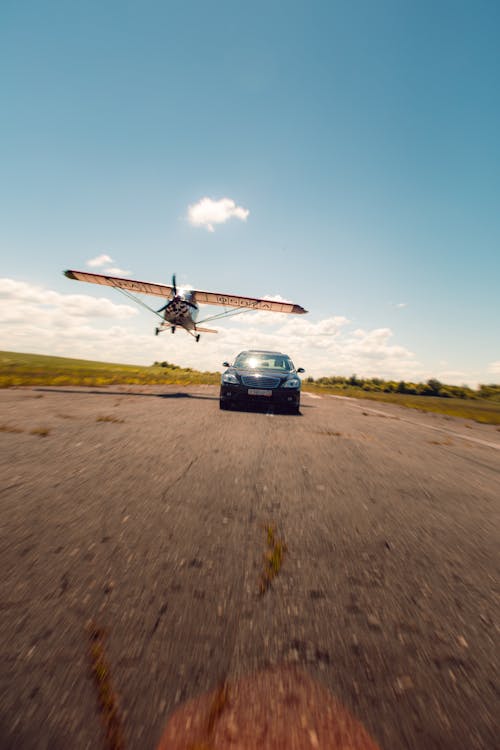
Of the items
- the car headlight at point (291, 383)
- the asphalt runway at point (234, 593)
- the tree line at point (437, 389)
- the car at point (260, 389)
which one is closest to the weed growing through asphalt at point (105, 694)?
the asphalt runway at point (234, 593)

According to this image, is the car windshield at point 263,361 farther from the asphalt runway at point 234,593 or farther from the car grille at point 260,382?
the asphalt runway at point 234,593

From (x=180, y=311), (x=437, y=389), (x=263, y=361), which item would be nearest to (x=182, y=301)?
(x=180, y=311)

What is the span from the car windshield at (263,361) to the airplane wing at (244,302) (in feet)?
45.2

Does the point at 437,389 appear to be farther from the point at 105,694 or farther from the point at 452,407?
the point at 105,694

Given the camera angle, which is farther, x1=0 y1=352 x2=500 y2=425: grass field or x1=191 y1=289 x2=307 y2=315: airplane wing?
x1=191 y1=289 x2=307 y2=315: airplane wing

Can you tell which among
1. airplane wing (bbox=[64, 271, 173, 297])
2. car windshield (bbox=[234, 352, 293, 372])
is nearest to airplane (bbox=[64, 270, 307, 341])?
airplane wing (bbox=[64, 271, 173, 297])

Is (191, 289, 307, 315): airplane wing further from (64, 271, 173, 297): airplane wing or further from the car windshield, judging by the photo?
the car windshield

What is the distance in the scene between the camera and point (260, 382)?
27.5 ft

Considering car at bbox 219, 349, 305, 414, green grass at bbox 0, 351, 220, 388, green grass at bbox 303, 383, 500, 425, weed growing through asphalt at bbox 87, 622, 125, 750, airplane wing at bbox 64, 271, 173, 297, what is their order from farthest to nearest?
1. airplane wing at bbox 64, 271, 173, 297
2. green grass at bbox 303, 383, 500, 425
3. green grass at bbox 0, 351, 220, 388
4. car at bbox 219, 349, 305, 414
5. weed growing through asphalt at bbox 87, 622, 125, 750

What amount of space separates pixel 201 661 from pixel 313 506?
1.64 meters

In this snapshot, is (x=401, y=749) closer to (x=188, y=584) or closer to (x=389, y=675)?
(x=389, y=675)

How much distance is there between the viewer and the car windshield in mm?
9375

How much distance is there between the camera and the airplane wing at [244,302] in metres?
23.2

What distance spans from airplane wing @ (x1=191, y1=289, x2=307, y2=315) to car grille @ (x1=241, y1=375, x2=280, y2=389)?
50.6 ft
